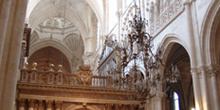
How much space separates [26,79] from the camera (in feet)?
39.3

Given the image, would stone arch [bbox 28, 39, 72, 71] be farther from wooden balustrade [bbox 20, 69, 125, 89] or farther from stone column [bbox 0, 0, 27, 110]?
stone column [bbox 0, 0, 27, 110]

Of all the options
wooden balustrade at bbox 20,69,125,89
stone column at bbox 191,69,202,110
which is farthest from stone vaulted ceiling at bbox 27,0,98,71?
stone column at bbox 191,69,202,110

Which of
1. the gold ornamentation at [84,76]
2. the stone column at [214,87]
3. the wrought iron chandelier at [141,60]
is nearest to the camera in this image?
the wrought iron chandelier at [141,60]

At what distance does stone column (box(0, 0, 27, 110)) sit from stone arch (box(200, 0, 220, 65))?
19.9ft

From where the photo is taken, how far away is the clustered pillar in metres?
11.7

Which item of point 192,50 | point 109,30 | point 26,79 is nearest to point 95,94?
point 26,79

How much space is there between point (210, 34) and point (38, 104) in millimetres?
7090

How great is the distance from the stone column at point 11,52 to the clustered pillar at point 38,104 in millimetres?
6268

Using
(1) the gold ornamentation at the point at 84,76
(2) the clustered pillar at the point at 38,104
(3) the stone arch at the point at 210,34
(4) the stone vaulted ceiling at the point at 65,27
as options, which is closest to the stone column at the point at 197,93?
(3) the stone arch at the point at 210,34

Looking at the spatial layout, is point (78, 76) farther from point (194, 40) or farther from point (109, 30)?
point (109, 30)

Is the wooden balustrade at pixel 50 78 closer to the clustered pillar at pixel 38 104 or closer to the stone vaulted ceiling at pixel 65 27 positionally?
the clustered pillar at pixel 38 104

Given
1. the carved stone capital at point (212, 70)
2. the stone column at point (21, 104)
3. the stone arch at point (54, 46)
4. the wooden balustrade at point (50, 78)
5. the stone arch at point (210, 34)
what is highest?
the stone arch at point (54, 46)

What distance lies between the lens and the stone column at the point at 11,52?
17.9 feet

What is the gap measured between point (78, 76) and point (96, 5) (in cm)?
1092
